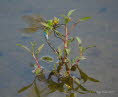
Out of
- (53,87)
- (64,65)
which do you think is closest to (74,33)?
(64,65)

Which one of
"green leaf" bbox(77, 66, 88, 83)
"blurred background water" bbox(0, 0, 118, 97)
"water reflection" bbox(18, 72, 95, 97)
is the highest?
"blurred background water" bbox(0, 0, 118, 97)

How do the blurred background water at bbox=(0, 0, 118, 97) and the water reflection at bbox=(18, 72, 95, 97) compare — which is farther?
the blurred background water at bbox=(0, 0, 118, 97)

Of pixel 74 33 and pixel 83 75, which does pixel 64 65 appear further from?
pixel 74 33

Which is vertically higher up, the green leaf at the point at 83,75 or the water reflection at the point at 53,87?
the green leaf at the point at 83,75

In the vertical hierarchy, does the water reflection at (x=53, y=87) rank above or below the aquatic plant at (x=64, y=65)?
below

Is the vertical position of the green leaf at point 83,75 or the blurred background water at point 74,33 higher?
the blurred background water at point 74,33

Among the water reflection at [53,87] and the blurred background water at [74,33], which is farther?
the blurred background water at [74,33]

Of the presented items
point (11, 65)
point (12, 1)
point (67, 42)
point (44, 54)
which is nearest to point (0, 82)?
point (11, 65)

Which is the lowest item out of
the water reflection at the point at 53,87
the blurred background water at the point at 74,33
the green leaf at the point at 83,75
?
the water reflection at the point at 53,87

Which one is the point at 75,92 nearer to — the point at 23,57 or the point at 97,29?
the point at 23,57
